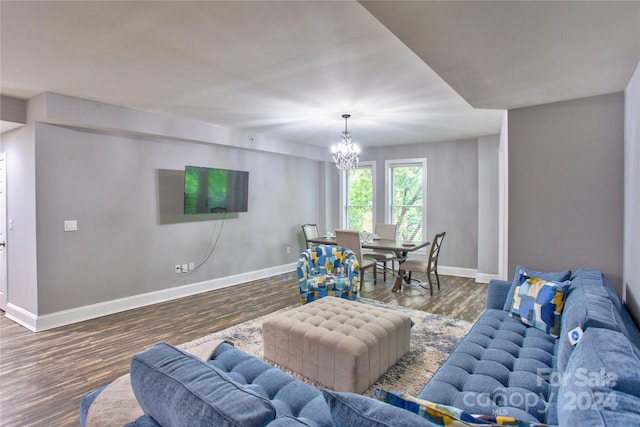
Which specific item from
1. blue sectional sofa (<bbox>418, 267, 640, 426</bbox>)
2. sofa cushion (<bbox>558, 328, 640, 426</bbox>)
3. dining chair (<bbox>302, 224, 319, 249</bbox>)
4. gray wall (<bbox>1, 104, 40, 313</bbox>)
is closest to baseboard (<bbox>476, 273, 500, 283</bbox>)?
dining chair (<bbox>302, 224, 319, 249</bbox>)

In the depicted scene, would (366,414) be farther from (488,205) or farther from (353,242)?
(488,205)

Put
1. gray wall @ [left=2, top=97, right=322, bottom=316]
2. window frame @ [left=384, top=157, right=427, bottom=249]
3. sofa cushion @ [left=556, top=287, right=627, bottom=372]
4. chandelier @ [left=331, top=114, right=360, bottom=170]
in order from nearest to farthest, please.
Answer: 1. sofa cushion @ [left=556, top=287, right=627, bottom=372]
2. gray wall @ [left=2, top=97, right=322, bottom=316]
3. chandelier @ [left=331, top=114, right=360, bottom=170]
4. window frame @ [left=384, top=157, right=427, bottom=249]

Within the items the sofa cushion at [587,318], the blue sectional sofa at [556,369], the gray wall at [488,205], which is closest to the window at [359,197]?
the gray wall at [488,205]

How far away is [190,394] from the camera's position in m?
1.00

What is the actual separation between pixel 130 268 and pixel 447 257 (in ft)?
17.8

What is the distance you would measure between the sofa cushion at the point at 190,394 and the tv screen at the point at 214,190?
12.8 ft

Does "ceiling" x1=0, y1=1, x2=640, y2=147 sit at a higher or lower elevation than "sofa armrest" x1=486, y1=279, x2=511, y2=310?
higher

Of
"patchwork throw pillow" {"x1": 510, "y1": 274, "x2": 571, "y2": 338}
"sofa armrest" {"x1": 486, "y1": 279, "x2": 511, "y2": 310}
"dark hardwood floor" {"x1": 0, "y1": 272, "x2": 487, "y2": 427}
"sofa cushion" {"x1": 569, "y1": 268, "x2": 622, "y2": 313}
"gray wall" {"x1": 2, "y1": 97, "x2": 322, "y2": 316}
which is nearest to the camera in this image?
"sofa cushion" {"x1": 569, "y1": 268, "x2": 622, "y2": 313}

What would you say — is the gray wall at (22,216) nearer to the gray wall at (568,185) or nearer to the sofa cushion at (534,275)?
the sofa cushion at (534,275)

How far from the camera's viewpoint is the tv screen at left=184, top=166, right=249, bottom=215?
482 cm

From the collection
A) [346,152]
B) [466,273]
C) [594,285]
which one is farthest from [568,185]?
[466,273]

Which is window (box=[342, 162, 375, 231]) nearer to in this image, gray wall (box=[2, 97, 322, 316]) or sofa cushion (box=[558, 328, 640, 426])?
gray wall (box=[2, 97, 322, 316])

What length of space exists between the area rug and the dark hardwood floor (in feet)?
0.79

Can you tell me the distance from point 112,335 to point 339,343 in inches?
105
